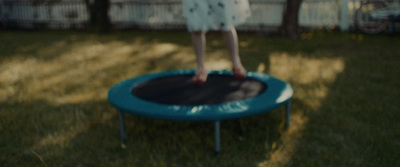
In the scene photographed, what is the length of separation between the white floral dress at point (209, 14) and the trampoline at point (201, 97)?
1.34 ft

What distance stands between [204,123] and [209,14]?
78 cm

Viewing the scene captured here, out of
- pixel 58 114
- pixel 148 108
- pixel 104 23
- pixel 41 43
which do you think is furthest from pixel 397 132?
pixel 104 23

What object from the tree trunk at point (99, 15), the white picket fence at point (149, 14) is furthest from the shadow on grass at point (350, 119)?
the tree trunk at point (99, 15)

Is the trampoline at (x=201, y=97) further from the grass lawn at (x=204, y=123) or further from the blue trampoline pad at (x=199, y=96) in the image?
the grass lawn at (x=204, y=123)

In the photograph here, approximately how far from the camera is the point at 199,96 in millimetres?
2275

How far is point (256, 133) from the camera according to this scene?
92.4 inches

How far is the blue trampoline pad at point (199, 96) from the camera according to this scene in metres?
1.96

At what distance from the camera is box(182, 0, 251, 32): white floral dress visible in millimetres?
2529

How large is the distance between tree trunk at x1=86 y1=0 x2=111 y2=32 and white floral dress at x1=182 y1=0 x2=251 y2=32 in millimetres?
5842

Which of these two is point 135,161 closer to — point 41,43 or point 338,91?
point 338,91

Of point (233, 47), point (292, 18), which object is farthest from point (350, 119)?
point (292, 18)

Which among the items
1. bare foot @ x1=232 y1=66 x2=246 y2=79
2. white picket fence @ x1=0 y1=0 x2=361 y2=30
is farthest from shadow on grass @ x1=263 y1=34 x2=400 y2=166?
white picket fence @ x1=0 y1=0 x2=361 y2=30

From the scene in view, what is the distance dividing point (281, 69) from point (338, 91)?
91 cm

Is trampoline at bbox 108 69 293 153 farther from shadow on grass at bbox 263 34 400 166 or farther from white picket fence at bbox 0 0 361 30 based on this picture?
white picket fence at bbox 0 0 361 30
